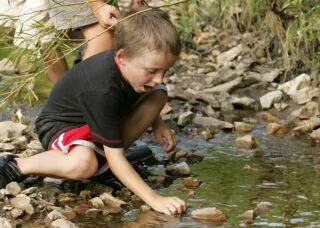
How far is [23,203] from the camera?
2.82 metres

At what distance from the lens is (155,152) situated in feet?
12.6

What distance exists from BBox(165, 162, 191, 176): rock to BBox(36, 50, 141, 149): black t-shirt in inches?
17.3

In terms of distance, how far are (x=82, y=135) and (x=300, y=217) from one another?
1.04 m

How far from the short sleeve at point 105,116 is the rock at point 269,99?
1915 mm

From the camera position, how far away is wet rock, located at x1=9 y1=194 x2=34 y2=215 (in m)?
2.81

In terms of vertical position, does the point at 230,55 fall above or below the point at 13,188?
below

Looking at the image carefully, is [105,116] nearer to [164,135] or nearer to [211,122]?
[164,135]

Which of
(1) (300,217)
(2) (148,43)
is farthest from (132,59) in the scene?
(1) (300,217)

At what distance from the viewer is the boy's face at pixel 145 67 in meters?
2.76

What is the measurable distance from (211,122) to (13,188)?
1.68 metres

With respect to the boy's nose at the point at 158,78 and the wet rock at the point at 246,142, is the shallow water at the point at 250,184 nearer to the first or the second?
the wet rock at the point at 246,142

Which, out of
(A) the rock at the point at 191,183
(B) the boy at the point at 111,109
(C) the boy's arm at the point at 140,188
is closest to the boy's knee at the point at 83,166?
(B) the boy at the point at 111,109

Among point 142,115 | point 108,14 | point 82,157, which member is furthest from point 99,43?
point 82,157

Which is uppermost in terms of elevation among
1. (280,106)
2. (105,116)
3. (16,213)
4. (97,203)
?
(105,116)
